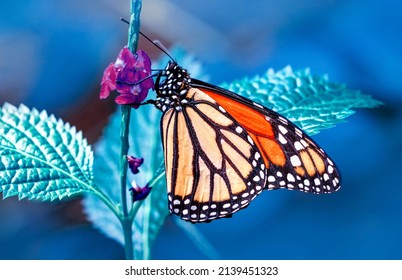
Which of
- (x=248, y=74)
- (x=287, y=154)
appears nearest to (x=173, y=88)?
(x=287, y=154)

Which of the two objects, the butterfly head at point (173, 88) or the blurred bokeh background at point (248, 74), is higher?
the blurred bokeh background at point (248, 74)

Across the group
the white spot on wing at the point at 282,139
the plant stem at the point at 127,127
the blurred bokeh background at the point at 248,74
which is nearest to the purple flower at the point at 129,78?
the plant stem at the point at 127,127

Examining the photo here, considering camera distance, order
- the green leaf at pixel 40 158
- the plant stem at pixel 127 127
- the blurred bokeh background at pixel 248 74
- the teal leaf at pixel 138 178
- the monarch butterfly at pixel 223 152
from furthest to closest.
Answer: the blurred bokeh background at pixel 248 74 < the teal leaf at pixel 138 178 < the monarch butterfly at pixel 223 152 < the green leaf at pixel 40 158 < the plant stem at pixel 127 127

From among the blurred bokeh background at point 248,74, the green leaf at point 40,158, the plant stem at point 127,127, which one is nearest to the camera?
the plant stem at point 127,127

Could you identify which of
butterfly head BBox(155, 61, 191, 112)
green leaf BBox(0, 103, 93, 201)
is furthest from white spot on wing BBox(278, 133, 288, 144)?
green leaf BBox(0, 103, 93, 201)

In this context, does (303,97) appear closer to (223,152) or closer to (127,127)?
(223,152)

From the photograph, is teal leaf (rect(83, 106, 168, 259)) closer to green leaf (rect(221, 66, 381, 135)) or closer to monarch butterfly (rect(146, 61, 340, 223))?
monarch butterfly (rect(146, 61, 340, 223))

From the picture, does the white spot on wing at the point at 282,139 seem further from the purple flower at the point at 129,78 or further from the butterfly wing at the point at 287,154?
the purple flower at the point at 129,78

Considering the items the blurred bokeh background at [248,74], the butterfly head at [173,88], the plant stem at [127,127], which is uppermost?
the blurred bokeh background at [248,74]

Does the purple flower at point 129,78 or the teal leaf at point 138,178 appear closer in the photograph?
the purple flower at point 129,78
